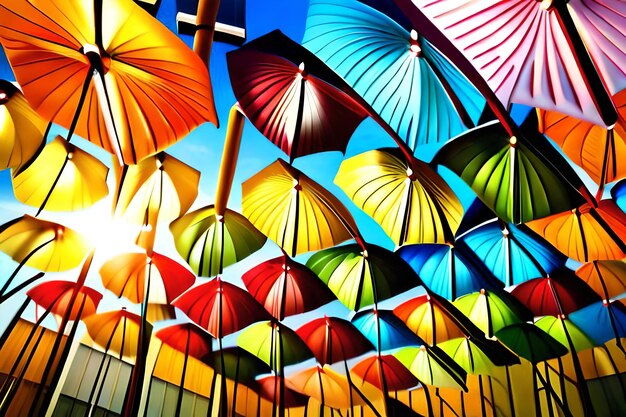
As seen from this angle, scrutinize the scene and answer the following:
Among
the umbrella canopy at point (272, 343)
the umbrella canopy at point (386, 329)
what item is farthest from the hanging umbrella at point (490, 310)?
the umbrella canopy at point (272, 343)

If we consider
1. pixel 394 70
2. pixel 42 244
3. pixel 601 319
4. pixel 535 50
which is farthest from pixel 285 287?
pixel 601 319

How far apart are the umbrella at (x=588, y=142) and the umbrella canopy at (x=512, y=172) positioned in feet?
0.88

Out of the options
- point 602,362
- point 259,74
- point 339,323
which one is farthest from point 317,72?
point 602,362

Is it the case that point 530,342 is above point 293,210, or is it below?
below

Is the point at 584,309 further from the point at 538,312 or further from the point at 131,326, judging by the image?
the point at 131,326

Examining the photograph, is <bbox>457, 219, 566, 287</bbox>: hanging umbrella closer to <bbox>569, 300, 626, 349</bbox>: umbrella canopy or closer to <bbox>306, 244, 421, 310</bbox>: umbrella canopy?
<bbox>306, 244, 421, 310</bbox>: umbrella canopy

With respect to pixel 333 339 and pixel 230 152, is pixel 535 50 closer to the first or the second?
pixel 230 152

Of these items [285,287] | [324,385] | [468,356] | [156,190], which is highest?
[156,190]

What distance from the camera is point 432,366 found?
7.95m

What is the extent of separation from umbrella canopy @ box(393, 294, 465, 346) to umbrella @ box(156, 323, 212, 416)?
9.88 ft

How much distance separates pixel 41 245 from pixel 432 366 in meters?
6.13

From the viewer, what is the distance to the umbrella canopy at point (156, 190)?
505 centimetres

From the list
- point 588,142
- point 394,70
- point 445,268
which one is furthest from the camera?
point 445,268

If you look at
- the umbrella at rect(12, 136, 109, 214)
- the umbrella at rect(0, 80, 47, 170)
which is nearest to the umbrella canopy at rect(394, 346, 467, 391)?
the umbrella at rect(12, 136, 109, 214)
